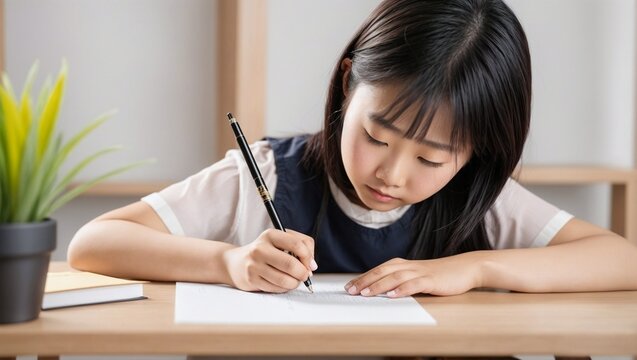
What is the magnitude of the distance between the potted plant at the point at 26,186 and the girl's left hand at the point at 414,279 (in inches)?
17.8

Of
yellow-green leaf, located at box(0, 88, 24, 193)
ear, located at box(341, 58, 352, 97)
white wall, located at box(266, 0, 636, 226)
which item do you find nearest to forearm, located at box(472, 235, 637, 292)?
ear, located at box(341, 58, 352, 97)

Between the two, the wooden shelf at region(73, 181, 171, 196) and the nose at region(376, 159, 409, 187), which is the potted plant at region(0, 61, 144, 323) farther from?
the wooden shelf at region(73, 181, 171, 196)

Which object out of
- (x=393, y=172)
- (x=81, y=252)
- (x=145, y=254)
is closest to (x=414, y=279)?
(x=393, y=172)

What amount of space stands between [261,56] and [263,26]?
76 mm

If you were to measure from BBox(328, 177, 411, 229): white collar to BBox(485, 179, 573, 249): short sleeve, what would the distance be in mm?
186

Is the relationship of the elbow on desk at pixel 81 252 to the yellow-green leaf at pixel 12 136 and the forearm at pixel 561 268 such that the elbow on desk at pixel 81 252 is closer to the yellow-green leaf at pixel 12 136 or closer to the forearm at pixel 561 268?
the yellow-green leaf at pixel 12 136

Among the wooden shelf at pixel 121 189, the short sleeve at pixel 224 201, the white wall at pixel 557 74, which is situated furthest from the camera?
the white wall at pixel 557 74

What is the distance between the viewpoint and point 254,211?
5.67 ft

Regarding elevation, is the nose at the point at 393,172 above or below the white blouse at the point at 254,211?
above

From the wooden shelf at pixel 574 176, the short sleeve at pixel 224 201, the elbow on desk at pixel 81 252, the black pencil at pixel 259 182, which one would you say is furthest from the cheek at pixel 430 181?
the wooden shelf at pixel 574 176

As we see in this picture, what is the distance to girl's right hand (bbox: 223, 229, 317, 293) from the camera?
4.22 ft

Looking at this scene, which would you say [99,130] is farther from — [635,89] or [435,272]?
[635,89]

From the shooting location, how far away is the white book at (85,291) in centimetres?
117

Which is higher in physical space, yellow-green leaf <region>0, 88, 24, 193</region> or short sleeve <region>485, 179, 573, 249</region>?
yellow-green leaf <region>0, 88, 24, 193</region>
